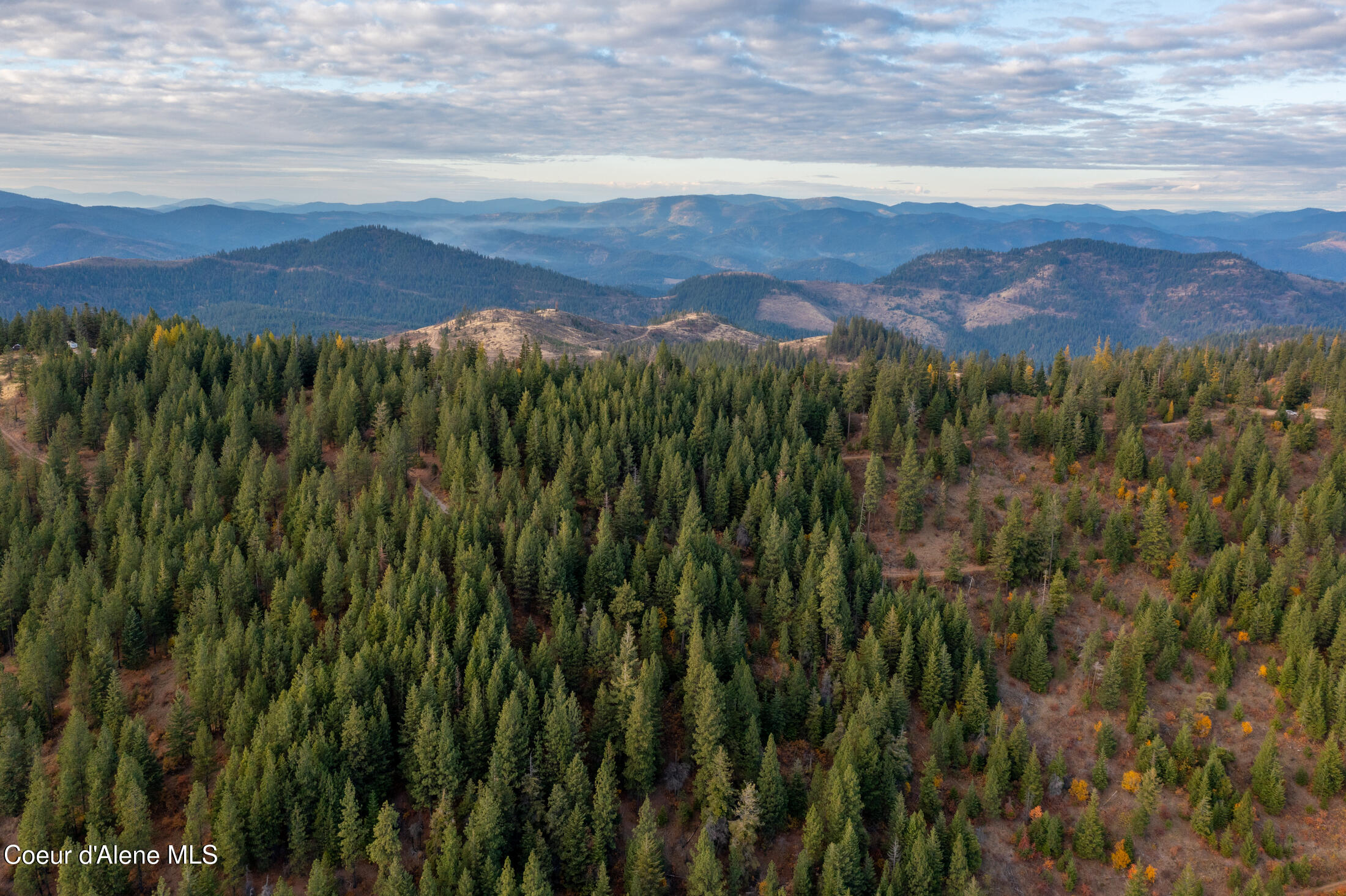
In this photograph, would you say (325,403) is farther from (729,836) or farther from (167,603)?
(729,836)

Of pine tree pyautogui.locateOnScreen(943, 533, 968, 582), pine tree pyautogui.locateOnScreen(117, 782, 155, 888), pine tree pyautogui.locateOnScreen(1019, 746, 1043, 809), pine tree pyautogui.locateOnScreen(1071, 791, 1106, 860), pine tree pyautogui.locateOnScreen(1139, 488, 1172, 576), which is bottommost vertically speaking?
pine tree pyautogui.locateOnScreen(1071, 791, 1106, 860)

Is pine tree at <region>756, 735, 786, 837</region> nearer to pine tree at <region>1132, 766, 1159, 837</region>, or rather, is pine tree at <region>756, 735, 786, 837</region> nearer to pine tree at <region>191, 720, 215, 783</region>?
pine tree at <region>1132, 766, 1159, 837</region>

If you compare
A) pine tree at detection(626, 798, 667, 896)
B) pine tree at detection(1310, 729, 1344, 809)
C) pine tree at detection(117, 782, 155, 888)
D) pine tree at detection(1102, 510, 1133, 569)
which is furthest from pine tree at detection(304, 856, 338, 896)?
pine tree at detection(1102, 510, 1133, 569)

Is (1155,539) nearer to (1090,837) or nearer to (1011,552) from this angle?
(1011,552)

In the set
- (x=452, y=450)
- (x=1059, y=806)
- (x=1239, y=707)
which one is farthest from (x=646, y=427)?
(x=1239, y=707)

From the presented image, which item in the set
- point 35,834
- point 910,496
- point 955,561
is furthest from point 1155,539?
point 35,834

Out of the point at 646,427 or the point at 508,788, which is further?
the point at 646,427
